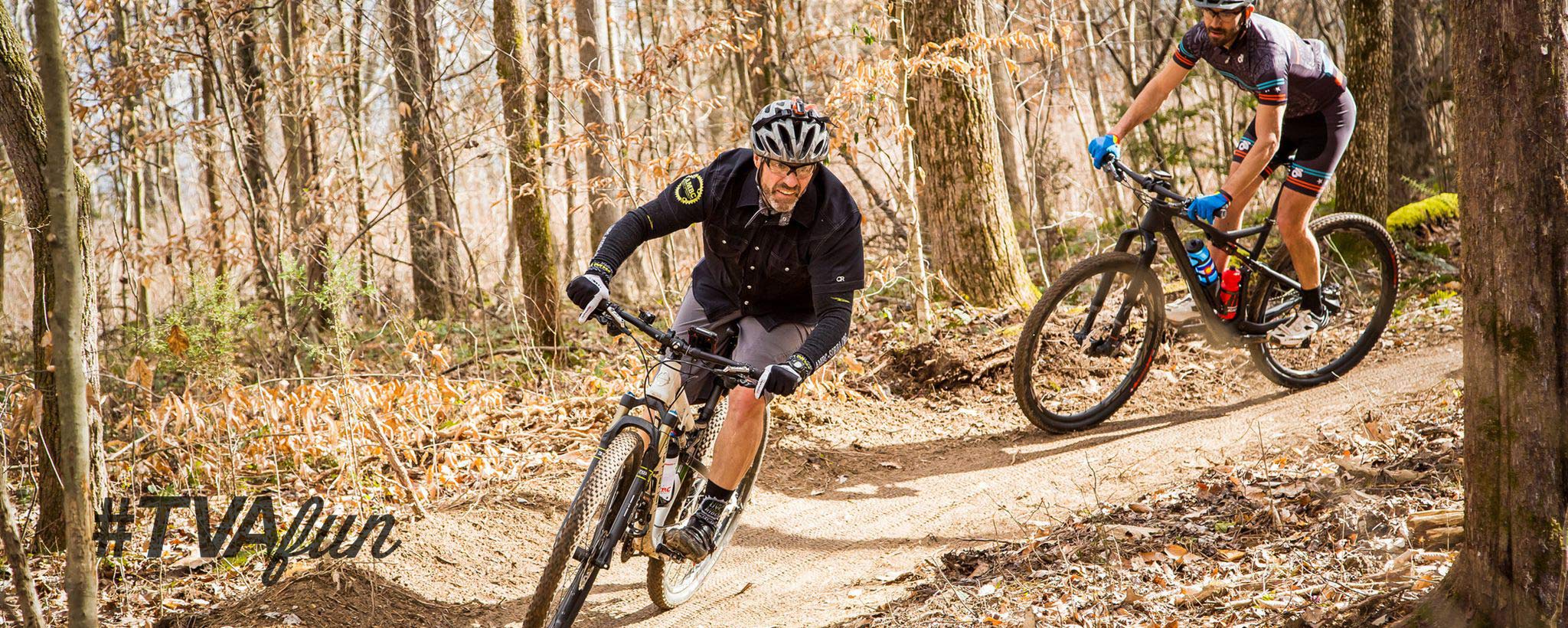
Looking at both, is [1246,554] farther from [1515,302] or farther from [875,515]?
[875,515]

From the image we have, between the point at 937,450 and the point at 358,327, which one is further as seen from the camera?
the point at 358,327

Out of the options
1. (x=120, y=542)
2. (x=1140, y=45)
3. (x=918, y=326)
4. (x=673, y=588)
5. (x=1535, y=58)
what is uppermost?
(x=1140, y=45)

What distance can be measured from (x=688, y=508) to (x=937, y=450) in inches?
102

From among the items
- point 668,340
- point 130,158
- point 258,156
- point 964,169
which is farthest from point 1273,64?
point 130,158

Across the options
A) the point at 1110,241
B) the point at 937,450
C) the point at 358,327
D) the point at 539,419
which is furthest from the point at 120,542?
the point at 1110,241

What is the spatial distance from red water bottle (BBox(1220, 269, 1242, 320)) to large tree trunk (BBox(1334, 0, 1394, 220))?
3.27m

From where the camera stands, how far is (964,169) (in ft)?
26.6

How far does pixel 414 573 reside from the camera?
15.6 feet

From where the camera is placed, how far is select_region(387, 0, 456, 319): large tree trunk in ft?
27.3

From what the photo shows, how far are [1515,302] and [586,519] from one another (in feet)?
9.57

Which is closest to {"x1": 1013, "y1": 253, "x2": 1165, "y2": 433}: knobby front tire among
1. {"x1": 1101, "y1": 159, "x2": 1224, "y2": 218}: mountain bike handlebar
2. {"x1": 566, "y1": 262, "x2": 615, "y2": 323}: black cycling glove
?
{"x1": 1101, "y1": 159, "x2": 1224, "y2": 218}: mountain bike handlebar

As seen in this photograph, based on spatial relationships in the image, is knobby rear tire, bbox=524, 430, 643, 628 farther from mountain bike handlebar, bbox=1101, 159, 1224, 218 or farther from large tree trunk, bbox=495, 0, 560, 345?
large tree trunk, bbox=495, 0, 560, 345

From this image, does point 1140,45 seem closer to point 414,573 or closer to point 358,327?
point 358,327

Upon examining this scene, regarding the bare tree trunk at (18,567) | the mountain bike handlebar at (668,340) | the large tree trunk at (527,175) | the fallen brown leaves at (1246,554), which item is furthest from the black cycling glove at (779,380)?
the large tree trunk at (527,175)
